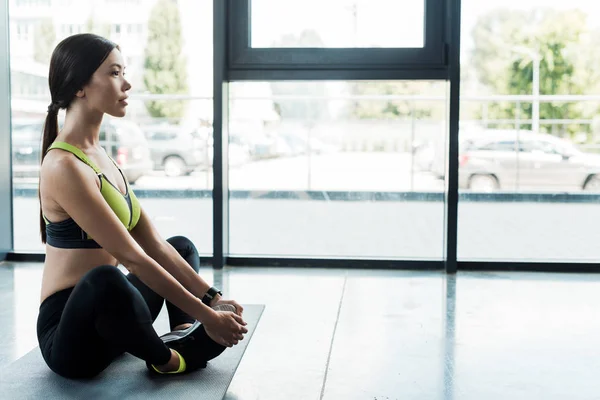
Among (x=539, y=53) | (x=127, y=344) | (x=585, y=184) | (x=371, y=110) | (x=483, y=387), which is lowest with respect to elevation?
(x=483, y=387)

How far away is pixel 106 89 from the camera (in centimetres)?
204

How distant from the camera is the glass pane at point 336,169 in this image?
4.24 meters

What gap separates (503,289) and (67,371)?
238 cm

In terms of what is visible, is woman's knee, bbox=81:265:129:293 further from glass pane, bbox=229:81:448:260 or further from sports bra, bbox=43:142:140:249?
glass pane, bbox=229:81:448:260

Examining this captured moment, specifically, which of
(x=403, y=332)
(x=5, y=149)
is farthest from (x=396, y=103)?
(x=5, y=149)

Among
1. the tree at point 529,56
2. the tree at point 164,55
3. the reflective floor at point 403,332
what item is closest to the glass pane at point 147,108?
the tree at point 164,55

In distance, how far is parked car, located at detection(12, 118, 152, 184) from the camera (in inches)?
173

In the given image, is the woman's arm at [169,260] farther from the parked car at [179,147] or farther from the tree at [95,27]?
the tree at [95,27]

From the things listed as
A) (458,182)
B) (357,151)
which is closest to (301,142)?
(357,151)

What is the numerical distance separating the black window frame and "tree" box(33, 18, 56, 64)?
1.06 m

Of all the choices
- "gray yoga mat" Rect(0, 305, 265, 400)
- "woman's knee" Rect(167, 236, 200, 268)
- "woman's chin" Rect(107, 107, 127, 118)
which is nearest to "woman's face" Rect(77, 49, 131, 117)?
"woman's chin" Rect(107, 107, 127, 118)

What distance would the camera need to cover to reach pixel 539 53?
4145 mm

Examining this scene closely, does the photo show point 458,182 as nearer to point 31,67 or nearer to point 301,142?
point 301,142

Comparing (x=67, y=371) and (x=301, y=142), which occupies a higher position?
(x=301, y=142)
